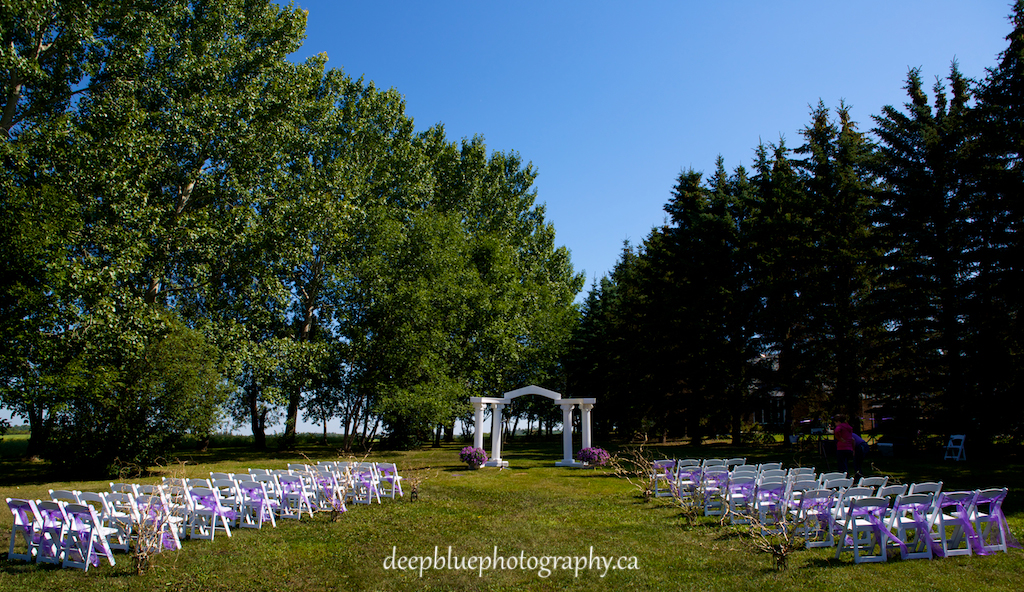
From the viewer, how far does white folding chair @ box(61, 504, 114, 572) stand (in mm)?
7086

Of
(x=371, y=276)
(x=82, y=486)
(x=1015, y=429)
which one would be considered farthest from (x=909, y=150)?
(x=82, y=486)

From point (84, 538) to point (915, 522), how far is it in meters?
10.4

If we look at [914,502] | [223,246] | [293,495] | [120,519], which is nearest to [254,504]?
[293,495]

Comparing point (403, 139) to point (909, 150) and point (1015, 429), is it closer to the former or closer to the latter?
point (909, 150)

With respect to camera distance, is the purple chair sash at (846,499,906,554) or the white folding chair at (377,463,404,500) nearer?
the purple chair sash at (846,499,906,554)

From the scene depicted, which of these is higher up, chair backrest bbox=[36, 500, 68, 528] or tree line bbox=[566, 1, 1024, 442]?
tree line bbox=[566, 1, 1024, 442]

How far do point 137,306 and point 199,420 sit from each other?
12.7 ft

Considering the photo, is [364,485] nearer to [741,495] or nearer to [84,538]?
[84,538]

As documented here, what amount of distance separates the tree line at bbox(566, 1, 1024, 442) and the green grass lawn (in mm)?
9289

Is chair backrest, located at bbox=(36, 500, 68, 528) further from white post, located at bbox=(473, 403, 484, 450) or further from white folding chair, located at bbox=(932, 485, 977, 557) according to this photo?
white post, located at bbox=(473, 403, 484, 450)

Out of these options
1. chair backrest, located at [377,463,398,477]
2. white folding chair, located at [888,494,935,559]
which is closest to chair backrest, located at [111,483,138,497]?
chair backrest, located at [377,463,398,477]

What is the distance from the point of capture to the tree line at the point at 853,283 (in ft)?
61.5

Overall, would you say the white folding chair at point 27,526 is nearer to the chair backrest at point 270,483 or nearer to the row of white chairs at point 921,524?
the chair backrest at point 270,483

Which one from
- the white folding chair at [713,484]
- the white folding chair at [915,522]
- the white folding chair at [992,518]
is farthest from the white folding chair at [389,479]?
the white folding chair at [992,518]
